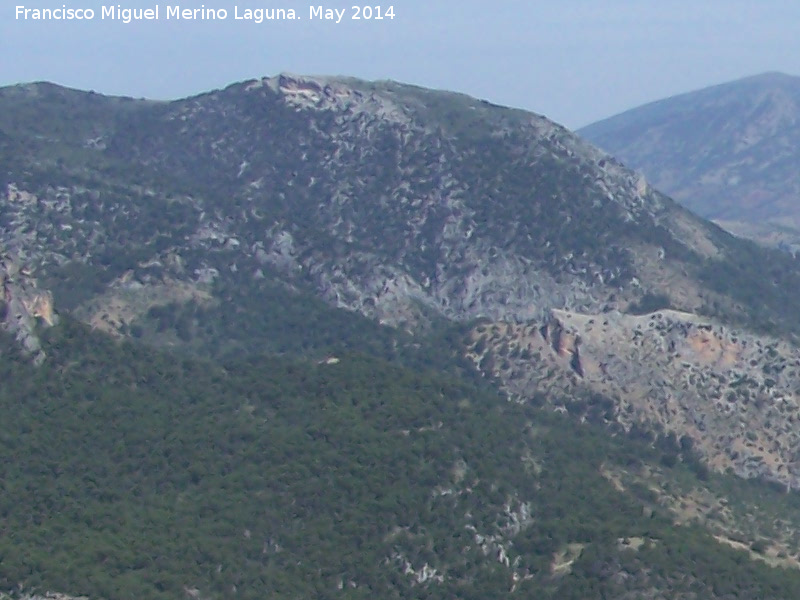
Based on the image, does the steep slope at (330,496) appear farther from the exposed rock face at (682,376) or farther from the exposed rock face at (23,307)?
the exposed rock face at (682,376)

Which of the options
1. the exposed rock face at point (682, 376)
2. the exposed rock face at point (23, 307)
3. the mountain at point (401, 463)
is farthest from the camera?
the exposed rock face at point (682, 376)

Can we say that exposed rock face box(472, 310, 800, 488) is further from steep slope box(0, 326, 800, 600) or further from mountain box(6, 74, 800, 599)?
steep slope box(0, 326, 800, 600)

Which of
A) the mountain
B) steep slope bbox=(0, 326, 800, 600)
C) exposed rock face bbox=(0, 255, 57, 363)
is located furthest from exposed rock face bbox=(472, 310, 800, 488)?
exposed rock face bbox=(0, 255, 57, 363)

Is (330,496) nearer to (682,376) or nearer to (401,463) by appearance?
(401,463)

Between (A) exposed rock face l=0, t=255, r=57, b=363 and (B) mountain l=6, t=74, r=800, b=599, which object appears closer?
(B) mountain l=6, t=74, r=800, b=599

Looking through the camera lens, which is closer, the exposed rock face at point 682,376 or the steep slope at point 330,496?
the steep slope at point 330,496

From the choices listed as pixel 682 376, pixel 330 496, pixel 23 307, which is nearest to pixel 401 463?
pixel 330 496

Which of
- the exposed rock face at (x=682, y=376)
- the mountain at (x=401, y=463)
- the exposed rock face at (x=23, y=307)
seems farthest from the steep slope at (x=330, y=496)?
the exposed rock face at (x=682, y=376)

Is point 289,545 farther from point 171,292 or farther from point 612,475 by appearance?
point 171,292

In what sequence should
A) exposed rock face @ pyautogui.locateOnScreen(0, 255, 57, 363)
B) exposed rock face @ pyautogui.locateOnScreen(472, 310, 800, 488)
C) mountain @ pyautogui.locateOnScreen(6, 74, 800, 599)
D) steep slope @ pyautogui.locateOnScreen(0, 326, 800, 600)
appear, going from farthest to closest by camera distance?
exposed rock face @ pyautogui.locateOnScreen(472, 310, 800, 488) < exposed rock face @ pyautogui.locateOnScreen(0, 255, 57, 363) < mountain @ pyautogui.locateOnScreen(6, 74, 800, 599) < steep slope @ pyautogui.locateOnScreen(0, 326, 800, 600)
